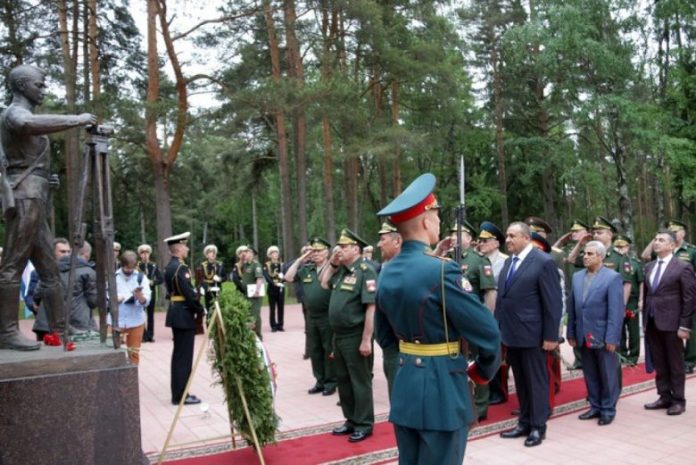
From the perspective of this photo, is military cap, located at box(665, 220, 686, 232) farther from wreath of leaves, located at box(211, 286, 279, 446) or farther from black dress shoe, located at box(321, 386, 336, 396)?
wreath of leaves, located at box(211, 286, 279, 446)

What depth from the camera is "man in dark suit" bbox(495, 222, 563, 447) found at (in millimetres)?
5270

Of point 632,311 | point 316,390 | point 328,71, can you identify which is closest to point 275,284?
point 316,390

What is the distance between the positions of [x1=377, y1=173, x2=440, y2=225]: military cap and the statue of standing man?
2502 millimetres

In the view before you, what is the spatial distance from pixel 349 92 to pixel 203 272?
6713mm

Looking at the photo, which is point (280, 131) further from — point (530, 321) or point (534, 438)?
point (534, 438)

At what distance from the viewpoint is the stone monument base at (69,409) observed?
3.90m

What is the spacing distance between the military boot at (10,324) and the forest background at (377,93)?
10279 millimetres

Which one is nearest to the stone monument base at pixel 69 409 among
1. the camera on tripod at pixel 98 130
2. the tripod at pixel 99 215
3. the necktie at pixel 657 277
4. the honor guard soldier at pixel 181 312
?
the tripod at pixel 99 215

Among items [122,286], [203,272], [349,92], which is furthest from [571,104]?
[122,286]

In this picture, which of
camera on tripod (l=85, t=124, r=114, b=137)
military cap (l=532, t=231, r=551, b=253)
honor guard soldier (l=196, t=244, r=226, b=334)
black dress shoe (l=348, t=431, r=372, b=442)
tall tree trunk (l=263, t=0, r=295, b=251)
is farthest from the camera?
tall tree trunk (l=263, t=0, r=295, b=251)

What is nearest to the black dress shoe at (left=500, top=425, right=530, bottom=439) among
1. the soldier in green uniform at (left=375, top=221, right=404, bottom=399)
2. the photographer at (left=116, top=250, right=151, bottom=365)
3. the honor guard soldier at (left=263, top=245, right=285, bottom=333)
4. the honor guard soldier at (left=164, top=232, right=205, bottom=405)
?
the soldier in green uniform at (left=375, top=221, right=404, bottom=399)

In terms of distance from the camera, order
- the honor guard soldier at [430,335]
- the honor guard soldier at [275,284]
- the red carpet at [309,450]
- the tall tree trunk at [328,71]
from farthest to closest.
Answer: the tall tree trunk at [328,71] < the honor guard soldier at [275,284] < the red carpet at [309,450] < the honor guard soldier at [430,335]

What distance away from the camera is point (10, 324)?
14.7 ft

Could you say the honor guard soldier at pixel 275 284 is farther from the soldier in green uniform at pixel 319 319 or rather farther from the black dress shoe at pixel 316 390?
the black dress shoe at pixel 316 390
